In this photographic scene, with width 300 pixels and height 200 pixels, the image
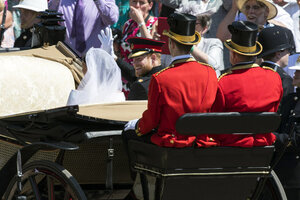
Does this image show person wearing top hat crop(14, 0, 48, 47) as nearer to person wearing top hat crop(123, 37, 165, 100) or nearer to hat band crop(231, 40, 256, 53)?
person wearing top hat crop(123, 37, 165, 100)

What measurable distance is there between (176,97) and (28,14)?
4.21 meters

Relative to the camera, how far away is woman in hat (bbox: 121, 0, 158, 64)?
25.1 ft

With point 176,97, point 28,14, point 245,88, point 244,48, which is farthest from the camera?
point 28,14

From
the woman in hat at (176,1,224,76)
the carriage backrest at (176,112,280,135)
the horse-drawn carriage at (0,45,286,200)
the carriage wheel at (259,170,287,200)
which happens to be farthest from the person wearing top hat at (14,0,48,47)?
the carriage backrest at (176,112,280,135)

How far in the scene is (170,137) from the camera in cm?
450

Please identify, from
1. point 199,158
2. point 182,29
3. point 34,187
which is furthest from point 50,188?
point 182,29

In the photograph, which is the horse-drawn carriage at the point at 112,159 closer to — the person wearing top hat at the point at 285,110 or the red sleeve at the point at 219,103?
the red sleeve at the point at 219,103

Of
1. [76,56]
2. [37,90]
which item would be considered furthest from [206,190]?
[76,56]

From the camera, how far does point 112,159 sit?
4902 mm

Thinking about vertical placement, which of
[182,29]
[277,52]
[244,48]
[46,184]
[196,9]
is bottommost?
[46,184]

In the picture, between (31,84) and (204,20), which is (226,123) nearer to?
(31,84)

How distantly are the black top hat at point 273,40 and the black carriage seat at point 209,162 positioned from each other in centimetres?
130

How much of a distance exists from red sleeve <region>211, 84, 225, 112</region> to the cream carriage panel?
1.82 meters

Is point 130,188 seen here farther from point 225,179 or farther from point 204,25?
point 204,25
